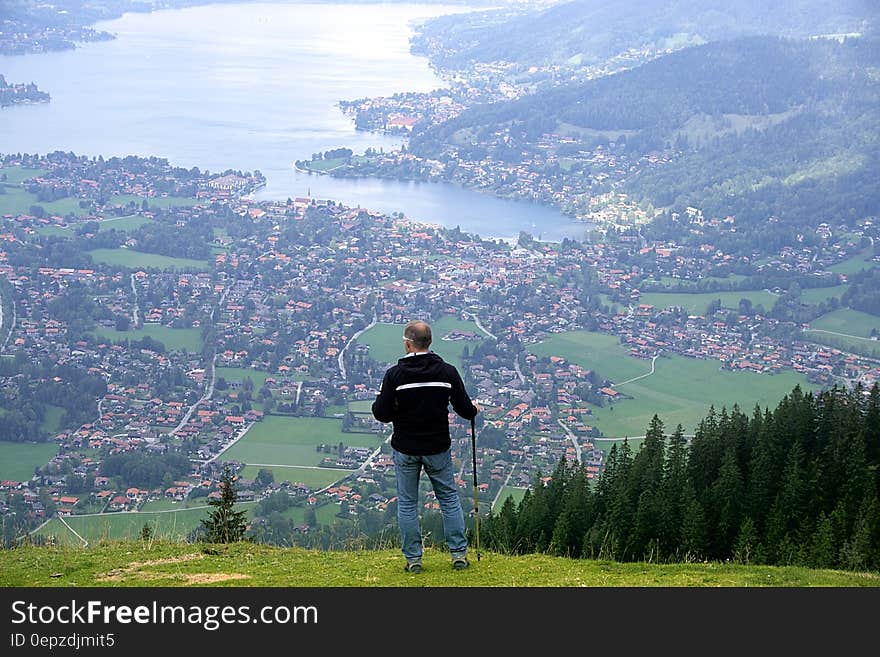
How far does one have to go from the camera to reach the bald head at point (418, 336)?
4668mm

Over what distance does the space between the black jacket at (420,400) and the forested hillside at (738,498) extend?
2.52m

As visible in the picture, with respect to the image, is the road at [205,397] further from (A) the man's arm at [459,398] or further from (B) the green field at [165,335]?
(A) the man's arm at [459,398]

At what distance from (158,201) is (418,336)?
151 ft

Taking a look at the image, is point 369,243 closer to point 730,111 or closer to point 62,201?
point 62,201

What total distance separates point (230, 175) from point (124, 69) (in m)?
33.6

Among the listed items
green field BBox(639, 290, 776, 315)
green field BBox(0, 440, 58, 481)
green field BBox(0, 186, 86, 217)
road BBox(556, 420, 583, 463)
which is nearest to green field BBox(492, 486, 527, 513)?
road BBox(556, 420, 583, 463)

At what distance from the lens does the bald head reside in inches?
184

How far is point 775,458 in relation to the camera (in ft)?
39.6

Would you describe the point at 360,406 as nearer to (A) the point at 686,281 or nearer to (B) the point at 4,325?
(B) the point at 4,325

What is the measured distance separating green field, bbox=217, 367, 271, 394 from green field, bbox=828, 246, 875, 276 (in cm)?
2283

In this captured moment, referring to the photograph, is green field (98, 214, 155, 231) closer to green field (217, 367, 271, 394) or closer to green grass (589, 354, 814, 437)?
green field (217, 367, 271, 394)

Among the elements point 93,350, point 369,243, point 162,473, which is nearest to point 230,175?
point 369,243

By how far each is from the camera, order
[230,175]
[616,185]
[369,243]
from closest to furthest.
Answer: [369,243] < [230,175] < [616,185]

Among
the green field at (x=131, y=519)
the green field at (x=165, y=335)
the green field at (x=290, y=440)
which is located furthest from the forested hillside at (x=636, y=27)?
the green field at (x=131, y=519)
